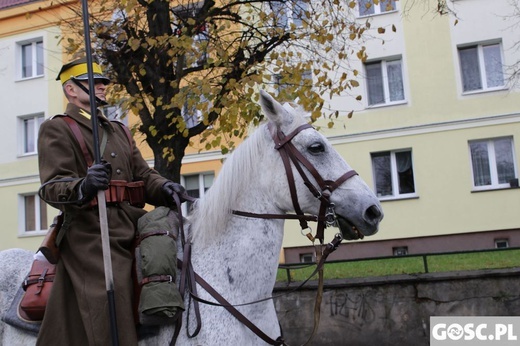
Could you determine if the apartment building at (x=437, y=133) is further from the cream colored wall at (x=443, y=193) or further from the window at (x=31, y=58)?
the window at (x=31, y=58)

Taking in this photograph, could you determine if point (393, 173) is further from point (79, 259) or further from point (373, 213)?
point (79, 259)

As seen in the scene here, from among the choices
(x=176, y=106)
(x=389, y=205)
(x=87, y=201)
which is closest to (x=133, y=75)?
(x=176, y=106)

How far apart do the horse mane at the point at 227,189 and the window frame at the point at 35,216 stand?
2126cm

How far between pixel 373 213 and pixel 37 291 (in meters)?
2.25

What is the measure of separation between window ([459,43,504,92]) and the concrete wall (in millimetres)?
11676

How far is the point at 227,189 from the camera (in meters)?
3.95

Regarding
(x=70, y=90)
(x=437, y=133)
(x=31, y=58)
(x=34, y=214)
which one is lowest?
(x=34, y=214)

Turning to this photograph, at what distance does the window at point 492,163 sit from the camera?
18.4 m

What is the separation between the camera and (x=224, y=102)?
8.93 m

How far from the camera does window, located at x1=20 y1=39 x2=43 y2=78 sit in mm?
24938

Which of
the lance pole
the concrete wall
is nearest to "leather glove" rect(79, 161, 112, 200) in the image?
the lance pole

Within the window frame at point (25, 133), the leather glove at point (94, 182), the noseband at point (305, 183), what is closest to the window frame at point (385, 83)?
the window frame at point (25, 133)

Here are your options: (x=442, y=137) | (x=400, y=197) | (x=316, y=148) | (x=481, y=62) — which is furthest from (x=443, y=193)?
(x=316, y=148)

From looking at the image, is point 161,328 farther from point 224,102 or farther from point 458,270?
point 458,270
